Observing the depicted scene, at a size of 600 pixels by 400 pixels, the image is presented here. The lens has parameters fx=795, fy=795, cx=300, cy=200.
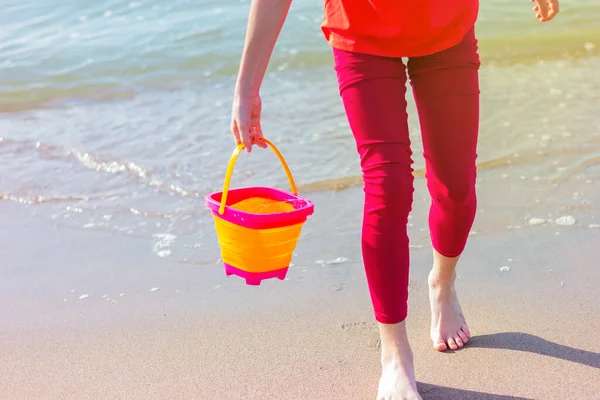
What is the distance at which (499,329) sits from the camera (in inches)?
112

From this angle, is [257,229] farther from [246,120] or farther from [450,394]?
[450,394]

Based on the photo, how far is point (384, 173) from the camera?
2.29 metres

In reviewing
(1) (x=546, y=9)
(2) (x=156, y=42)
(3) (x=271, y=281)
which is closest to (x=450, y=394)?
(3) (x=271, y=281)

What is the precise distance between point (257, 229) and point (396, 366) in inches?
23.7

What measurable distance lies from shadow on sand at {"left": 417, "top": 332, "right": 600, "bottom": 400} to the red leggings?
28 cm

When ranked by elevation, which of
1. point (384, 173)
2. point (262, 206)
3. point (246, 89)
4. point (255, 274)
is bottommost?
point (255, 274)

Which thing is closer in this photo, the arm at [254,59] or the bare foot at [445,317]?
the arm at [254,59]

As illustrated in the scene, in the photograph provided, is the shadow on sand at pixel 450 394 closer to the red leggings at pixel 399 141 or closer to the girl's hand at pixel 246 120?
the red leggings at pixel 399 141

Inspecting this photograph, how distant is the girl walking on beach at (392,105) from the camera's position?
2.30 metres

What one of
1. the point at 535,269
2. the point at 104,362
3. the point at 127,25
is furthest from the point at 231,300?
the point at 127,25

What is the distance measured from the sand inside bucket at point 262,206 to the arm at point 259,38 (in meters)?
0.44

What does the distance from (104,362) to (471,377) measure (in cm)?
126

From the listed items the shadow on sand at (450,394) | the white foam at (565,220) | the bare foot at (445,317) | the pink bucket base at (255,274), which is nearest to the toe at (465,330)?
the bare foot at (445,317)

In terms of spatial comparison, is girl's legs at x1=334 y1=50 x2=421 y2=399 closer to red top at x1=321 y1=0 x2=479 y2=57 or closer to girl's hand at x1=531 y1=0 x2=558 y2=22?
red top at x1=321 y1=0 x2=479 y2=57
